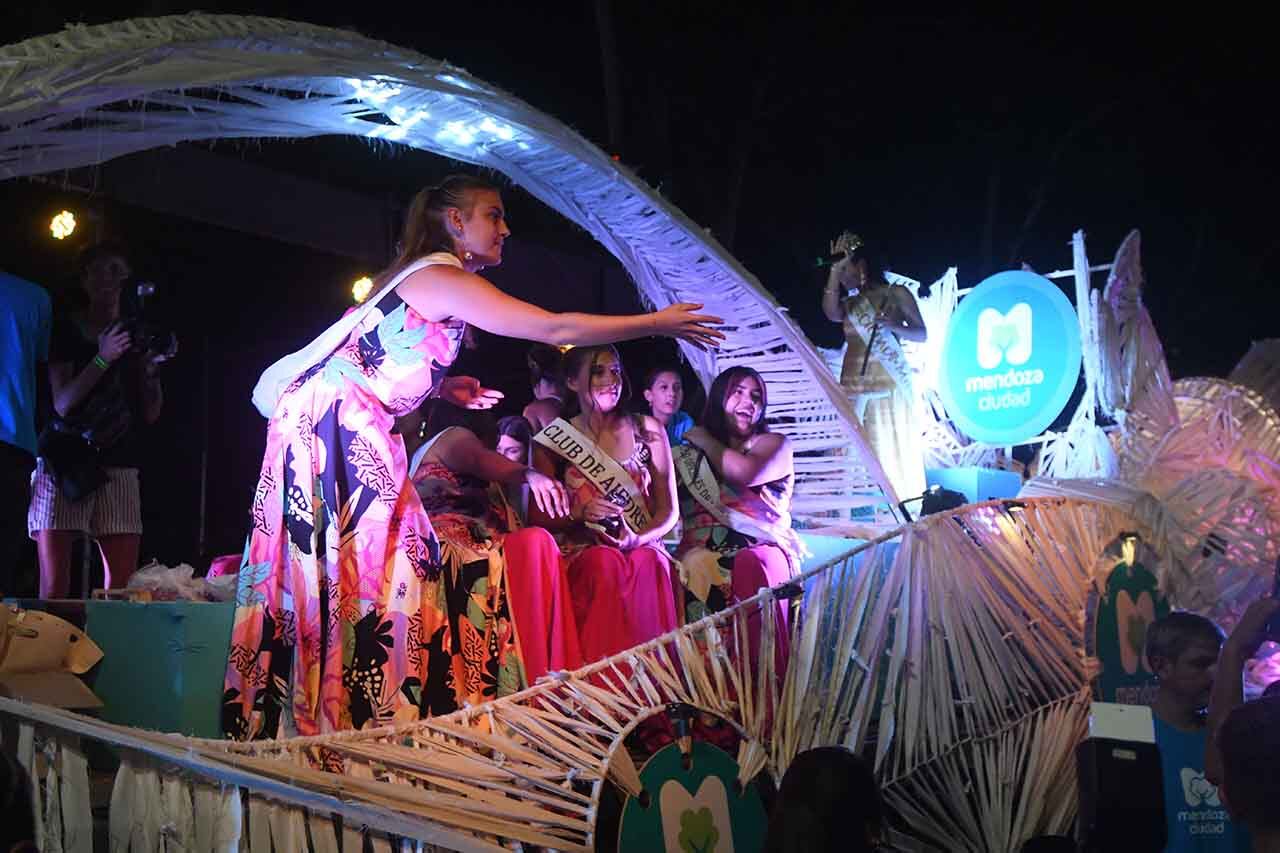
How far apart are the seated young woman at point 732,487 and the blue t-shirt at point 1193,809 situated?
1.57 m

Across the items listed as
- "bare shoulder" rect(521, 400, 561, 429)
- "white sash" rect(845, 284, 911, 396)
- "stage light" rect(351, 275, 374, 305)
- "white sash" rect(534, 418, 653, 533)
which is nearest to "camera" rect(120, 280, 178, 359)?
"white sash" rect(534, 418, 653, 533)

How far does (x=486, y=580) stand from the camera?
13.0ft

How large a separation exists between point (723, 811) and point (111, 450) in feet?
8.66

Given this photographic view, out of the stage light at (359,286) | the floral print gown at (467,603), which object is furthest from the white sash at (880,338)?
the floral print gown at (467,603)

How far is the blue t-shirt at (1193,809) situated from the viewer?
3955mm

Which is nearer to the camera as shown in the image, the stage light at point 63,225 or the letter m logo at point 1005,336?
the stage light at point 63,225

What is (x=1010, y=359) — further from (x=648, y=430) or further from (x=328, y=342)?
(x=328, y=342)

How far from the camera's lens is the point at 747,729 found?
11.8ft

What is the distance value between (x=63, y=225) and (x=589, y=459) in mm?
3228

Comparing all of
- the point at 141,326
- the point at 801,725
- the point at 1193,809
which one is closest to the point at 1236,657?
the point at 1193,809

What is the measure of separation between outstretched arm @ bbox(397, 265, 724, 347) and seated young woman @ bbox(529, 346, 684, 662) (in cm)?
122

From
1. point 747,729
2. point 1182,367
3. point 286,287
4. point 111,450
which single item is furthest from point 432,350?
point 1182,367

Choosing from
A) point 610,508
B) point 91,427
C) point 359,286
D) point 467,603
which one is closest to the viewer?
point 467,603

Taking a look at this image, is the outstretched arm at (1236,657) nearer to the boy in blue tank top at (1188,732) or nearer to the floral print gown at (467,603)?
the boy in blue tank top at (1188,732)
